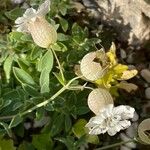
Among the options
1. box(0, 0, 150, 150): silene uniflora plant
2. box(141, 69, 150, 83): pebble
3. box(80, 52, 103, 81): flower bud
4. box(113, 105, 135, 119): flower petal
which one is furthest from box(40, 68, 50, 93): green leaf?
box(141, 69, 150, 83): pebble

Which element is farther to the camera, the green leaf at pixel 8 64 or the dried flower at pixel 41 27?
the green leaf at pixel 8 64

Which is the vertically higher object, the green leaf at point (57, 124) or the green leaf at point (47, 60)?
the green leaf at point (47, 60)

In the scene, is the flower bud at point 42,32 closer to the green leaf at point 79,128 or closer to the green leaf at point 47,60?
the green leaf at point 47,60

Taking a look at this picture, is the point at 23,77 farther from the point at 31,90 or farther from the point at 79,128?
the point at 79,128

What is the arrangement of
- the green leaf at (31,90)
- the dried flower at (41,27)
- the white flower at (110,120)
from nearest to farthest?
1. the white flower at (110,120)
2. the dried flower at (41,27)
3. the green leaf at (31,90)

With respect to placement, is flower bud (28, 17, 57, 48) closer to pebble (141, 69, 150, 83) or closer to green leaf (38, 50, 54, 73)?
green leaf (38, 50, 54, 73)

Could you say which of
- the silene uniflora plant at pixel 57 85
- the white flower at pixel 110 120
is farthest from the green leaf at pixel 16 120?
the white flower at pixel 110 120

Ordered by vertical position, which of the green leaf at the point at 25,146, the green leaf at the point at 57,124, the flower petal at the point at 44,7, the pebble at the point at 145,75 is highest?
the flower petal at the point at 44,7

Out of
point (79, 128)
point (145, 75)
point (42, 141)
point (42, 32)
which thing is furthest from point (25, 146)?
point (145, 75)
